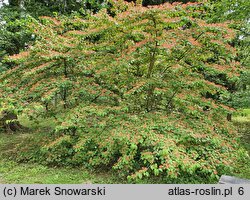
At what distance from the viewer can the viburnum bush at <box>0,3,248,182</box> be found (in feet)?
12.1

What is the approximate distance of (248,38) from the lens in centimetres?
732

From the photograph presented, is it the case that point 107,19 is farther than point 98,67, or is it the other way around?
point 98,67

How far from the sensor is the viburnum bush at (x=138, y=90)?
369 centimetres

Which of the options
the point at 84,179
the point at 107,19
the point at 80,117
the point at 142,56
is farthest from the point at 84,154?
the point at 107,19

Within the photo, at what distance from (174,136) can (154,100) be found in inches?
43.9

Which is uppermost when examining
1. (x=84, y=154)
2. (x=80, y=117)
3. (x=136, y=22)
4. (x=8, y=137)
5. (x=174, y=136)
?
(x=136, y=22)

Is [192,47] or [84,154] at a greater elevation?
[192,47]

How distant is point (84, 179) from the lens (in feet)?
13.2

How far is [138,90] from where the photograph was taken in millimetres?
3725

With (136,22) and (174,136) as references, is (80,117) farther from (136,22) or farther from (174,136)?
(136,22)

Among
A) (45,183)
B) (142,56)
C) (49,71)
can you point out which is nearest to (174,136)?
(142,56)

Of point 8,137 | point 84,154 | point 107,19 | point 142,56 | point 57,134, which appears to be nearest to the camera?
point 107,19

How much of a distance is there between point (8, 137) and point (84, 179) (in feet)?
→ 13.6

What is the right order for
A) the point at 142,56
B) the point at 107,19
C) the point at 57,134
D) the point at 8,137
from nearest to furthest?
the point at 107,19 → the point at 142,56 → the point at 57,134 → the point at 8,137
